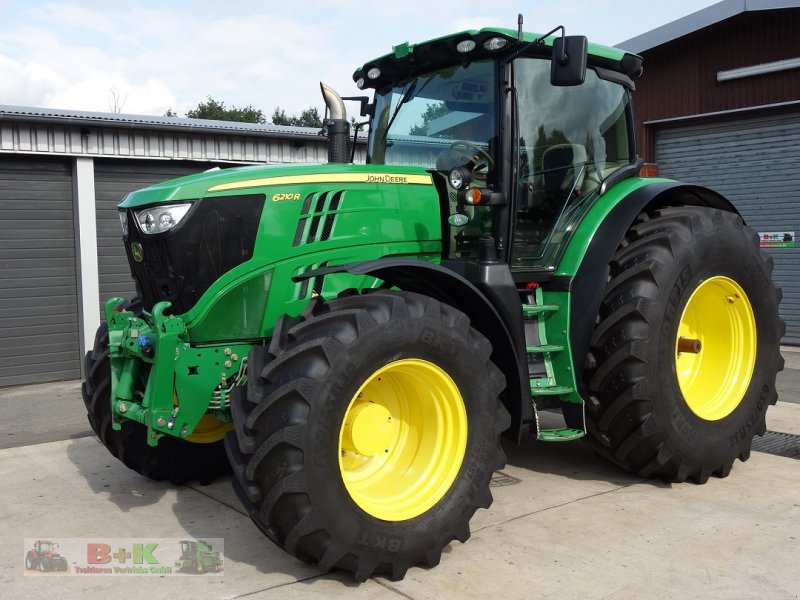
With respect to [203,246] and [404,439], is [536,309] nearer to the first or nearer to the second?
[404,439]

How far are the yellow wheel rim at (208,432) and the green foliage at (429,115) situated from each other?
7.01 feet

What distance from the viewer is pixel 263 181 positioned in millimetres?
3965

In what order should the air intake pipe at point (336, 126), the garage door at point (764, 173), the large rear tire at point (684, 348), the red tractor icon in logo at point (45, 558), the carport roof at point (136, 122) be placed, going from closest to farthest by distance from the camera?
the red tractor icon in logo at point (45, 558) < the large rear tire at point (684, 348) < the air intake pipe at point (336, 126) < the carport roof at point (136, 122) < the garage door at point (764, 173)

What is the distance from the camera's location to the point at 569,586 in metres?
3.41

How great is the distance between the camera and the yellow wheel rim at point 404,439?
3686 millimetres

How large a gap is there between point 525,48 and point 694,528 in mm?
2668

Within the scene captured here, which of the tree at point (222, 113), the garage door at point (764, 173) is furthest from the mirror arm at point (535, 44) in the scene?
the tree at point (222, 113)

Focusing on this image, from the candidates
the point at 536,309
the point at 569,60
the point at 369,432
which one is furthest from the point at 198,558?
the point at 569,60

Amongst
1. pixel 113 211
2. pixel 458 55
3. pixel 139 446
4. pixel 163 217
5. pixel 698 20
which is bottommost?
pixel 139 446

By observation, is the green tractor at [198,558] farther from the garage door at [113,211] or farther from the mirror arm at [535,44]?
the garage door at [113,211]

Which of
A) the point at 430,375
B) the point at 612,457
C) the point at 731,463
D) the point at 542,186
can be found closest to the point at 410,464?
the point at 430,375

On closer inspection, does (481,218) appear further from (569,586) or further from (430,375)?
(569,586)

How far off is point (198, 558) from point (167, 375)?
3.00 ft

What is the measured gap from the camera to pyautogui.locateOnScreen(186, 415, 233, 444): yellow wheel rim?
4.81 meters
